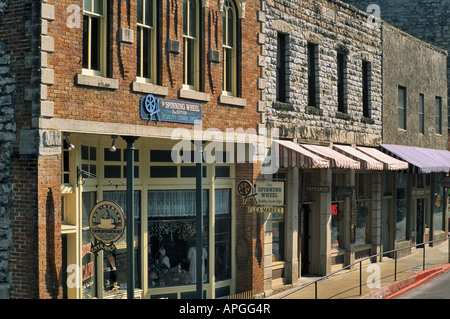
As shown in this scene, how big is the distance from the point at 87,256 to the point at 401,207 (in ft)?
56.4

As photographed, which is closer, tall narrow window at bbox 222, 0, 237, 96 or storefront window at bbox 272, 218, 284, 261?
tall narrow window at bbox 222, 0, 237, 96

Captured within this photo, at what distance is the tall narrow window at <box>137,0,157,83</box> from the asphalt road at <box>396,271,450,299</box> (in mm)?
9389

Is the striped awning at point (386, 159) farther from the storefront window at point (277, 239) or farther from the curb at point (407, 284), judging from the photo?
the storefront window at point (277, 239)

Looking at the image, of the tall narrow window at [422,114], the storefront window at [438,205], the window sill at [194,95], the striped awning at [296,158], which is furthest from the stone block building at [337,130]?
the window sill at [194,95]

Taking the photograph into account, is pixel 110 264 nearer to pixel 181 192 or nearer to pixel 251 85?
pixel 181 192

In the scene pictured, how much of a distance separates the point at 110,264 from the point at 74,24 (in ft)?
17.7

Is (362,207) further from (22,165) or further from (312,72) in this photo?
(22,165)

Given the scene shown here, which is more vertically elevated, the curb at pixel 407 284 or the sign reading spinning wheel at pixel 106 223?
the sign reading spinning wheel at pixel 106 223

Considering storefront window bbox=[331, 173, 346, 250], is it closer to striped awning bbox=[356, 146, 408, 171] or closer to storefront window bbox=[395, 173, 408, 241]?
striped awning bbox=[356, 146, 408, 171]

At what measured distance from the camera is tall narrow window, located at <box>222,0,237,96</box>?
16.9 m

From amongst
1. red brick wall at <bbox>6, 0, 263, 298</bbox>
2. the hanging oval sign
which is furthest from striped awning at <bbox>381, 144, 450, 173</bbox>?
red brick wall at <bbox>6, 0, 263, 298</bbox>

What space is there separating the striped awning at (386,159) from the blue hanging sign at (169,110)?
9.03 m

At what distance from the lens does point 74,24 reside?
12.5 meters

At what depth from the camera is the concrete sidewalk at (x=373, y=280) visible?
17.2 m
